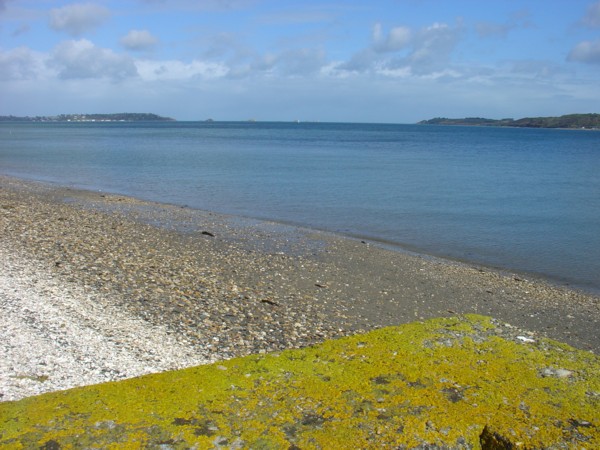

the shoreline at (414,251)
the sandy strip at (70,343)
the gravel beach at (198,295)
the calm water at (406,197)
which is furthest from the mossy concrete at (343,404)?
the calm water at (406,197)

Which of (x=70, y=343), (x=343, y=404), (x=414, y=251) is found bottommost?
(x=414, y=251)

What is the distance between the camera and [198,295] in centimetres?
1169

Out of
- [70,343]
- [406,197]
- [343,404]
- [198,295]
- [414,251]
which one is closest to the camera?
[343,404]

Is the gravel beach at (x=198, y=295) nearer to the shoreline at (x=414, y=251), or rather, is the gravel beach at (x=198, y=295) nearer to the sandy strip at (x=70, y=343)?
the sandy strip at (x=70, y=343)

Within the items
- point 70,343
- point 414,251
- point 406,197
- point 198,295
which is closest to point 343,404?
point 70,343

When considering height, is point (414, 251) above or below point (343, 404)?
below

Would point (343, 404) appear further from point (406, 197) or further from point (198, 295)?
point (406, 197)

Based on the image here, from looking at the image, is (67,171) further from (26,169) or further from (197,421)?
(197,421)

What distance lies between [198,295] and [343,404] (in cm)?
605

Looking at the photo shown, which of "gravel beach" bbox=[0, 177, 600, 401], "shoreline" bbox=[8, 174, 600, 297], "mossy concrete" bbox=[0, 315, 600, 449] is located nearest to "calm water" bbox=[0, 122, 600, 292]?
"shoreline" bbox=[8, 174, 600, 297]

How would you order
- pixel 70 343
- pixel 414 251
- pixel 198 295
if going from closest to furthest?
pixel 70 343 → pixel 198 295 → pixel 414 251

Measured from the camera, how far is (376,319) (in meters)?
11.4

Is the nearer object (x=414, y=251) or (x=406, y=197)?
(x=414, y=251)

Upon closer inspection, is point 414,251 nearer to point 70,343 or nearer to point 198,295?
point 198,295
